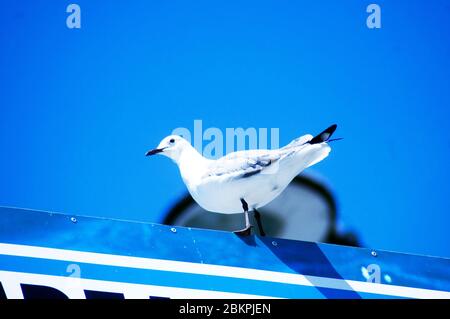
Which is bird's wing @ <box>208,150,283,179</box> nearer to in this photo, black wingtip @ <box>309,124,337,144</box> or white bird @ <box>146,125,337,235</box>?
white bird @ <box>146,125,337,235</box>

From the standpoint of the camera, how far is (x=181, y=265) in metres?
2.77

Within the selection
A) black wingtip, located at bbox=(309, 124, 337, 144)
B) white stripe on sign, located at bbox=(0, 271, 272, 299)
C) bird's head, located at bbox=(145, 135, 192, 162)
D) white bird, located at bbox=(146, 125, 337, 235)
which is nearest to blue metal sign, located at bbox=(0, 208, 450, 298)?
white stripe on sign, located at bbox=(0, 271, 272, 299)

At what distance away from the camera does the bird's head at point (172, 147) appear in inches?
136

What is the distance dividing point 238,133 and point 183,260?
1.10 metres

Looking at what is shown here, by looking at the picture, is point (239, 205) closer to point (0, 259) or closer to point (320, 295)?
point (320, 295)

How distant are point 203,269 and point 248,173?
0.59 metres

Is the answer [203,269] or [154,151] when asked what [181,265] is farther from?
[154,151]

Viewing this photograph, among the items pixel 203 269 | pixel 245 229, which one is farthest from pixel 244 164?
pixel 203 269

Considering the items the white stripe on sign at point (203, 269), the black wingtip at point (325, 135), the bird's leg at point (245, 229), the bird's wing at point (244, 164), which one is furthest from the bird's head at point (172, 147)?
the white stripe on sign at point (203, 269)

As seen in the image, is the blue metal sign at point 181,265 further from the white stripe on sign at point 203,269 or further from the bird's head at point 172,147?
the bird's head at point 172,147
